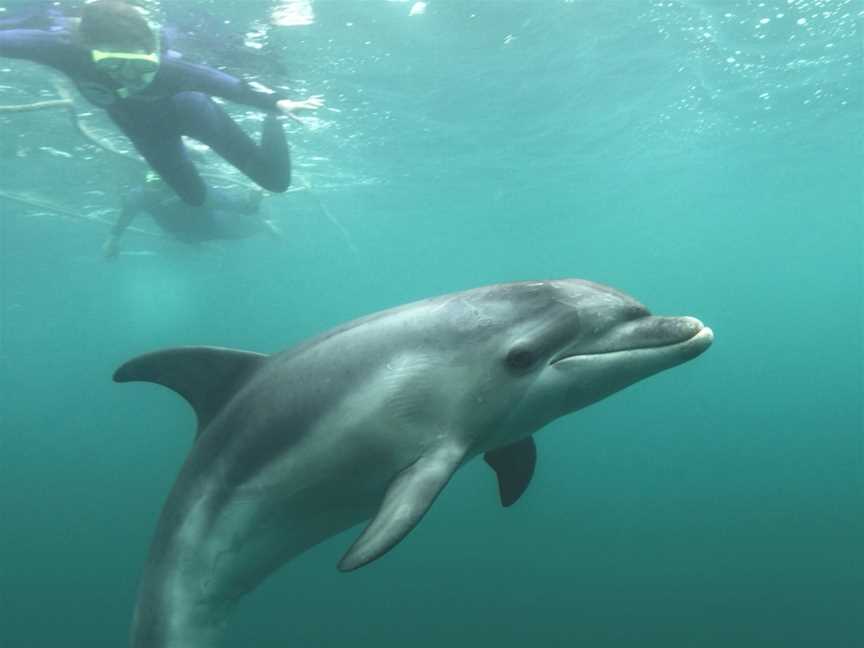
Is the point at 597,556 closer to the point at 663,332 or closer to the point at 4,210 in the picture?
the point at 663,332

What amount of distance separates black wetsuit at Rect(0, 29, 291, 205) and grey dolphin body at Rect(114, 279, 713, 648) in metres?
A: 8.29

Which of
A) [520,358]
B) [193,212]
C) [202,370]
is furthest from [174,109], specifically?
[520,358]

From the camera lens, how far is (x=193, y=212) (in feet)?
56.6

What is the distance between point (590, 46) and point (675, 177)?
89.0 feet

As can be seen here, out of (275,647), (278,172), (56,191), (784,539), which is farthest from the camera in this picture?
(56,191)

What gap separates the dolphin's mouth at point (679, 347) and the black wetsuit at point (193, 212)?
15.1 metres

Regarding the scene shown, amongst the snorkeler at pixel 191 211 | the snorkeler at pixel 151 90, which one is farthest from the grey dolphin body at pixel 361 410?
the snorkeler at pixel 191 211

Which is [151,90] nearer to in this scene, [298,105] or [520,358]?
[298,105]

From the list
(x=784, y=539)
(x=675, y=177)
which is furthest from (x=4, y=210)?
(x=675, y=177)

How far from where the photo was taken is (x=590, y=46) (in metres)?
18.8

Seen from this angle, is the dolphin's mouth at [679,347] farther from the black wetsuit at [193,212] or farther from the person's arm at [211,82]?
the black wetsuit at [193,212]

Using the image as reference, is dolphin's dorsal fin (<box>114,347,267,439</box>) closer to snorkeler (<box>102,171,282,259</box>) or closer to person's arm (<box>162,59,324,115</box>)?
person's arm (<box>162,59,324,115</box>)

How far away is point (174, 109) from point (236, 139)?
137 centimetres

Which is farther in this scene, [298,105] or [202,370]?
[298,105]
